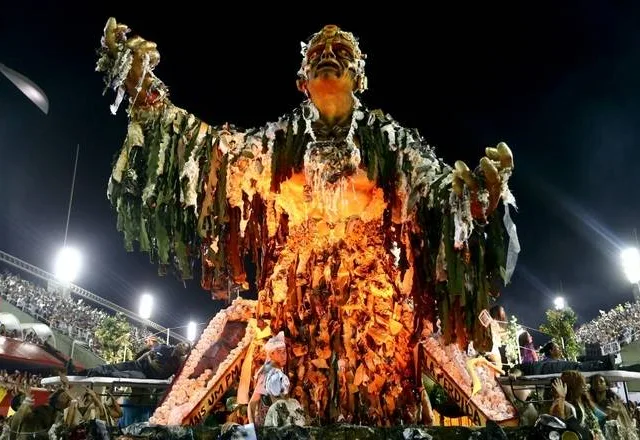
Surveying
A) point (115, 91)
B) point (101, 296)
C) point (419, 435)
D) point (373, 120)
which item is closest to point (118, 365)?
point (115, 91)

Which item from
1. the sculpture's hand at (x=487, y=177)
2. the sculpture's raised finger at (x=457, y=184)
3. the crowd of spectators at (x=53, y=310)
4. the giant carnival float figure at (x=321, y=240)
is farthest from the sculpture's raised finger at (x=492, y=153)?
the crowd of spectators at (x=53, y=310)

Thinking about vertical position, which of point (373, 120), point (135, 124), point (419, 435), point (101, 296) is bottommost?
point (419, 435)

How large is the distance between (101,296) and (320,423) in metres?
23.7

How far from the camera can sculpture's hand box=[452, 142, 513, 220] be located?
4371 mm

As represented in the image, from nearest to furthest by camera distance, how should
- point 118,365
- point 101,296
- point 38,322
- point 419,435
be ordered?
point 419,435 < point 118,365 < point 38,322 < point 101,296

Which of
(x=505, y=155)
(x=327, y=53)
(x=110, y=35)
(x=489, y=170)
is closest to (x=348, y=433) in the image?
(x=489, y=170)

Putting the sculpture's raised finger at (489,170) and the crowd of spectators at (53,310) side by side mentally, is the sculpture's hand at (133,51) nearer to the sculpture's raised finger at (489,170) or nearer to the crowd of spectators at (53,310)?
the sculpture's raised finger at (489,170)

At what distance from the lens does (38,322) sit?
1878 centimetres

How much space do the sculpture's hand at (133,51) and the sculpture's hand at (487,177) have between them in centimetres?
319

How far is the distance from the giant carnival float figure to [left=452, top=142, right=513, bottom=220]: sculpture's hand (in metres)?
0.16

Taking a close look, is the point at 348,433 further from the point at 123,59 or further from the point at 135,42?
the point at 135,42

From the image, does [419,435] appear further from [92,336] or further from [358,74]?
[92,336]

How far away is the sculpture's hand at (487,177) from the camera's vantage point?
437 cm

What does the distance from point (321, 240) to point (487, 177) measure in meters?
2.31
